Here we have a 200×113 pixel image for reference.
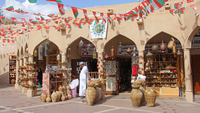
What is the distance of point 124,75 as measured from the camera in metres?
12.0

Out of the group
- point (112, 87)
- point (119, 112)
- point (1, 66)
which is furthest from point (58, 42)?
point (1, 66)

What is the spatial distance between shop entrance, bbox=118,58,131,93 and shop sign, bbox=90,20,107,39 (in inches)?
96.6

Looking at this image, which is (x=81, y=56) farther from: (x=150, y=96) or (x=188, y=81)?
(x=188, y=81)

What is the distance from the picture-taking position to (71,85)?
9.43 metres

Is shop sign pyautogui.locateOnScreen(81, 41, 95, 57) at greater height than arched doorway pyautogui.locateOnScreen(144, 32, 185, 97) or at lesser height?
greater

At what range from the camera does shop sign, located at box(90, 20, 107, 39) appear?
9.81m

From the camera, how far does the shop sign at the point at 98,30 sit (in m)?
9.81

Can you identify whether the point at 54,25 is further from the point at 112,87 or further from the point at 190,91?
the point at 190,91

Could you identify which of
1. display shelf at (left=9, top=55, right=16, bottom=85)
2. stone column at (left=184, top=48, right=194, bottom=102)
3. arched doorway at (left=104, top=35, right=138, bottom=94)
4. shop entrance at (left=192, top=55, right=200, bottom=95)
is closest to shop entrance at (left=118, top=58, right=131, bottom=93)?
arched doorway at (left=104, top=35, right=138, bottom=94)

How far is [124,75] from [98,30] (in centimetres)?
376

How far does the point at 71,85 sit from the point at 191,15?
253 inches

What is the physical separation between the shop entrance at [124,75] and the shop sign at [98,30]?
8.05ft

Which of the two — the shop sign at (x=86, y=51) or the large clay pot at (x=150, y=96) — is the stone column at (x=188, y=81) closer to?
the large clay pot at (x=150, y=96)

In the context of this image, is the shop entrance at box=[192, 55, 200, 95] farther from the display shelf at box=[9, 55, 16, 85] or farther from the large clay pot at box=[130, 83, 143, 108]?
the display shelf at box=[9, 55, 16, 85]
